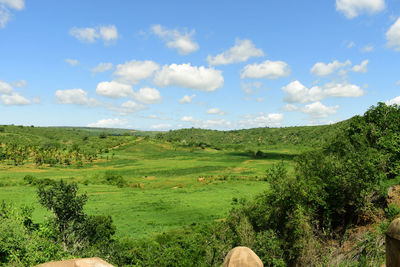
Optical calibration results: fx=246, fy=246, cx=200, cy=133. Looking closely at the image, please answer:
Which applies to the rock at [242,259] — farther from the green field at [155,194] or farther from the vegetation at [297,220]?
the green field at [155,194]

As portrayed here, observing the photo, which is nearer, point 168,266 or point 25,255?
point 25,255

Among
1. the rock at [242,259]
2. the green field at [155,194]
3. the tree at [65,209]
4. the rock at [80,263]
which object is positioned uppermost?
the rock at [80,263]

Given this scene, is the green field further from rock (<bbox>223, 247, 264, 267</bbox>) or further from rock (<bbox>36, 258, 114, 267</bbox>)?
rock (<bbox>36, 258, 114, 267</bbox>)

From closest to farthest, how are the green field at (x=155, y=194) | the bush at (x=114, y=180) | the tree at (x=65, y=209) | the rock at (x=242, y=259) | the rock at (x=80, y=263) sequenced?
1. the rock at (x=80, y=263)
2. the rock at (x=242, y=259)
3. the tree at (x=65, y=209)
4. the green field at (x=155, y=194)
5. the bush at (x=114, y=180)

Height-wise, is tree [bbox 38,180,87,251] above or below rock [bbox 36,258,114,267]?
below

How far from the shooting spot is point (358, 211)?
81.1 ft

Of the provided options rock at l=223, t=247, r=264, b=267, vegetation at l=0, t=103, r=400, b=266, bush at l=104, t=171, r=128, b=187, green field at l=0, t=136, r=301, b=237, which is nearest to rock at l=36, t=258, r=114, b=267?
rock at l=223, t=247, r=264, b=267

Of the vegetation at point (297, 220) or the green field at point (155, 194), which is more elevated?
the vegetation at point (297, 220)

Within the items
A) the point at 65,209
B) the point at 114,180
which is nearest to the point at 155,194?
the point at 114,180

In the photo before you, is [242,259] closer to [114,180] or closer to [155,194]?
[155,194]

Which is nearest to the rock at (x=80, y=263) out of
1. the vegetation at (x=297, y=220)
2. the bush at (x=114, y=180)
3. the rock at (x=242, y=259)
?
the rock at (x=242, y=259)

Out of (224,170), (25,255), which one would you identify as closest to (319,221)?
(25,255)

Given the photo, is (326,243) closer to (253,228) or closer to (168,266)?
(253,228)

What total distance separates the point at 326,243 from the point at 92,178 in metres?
102
